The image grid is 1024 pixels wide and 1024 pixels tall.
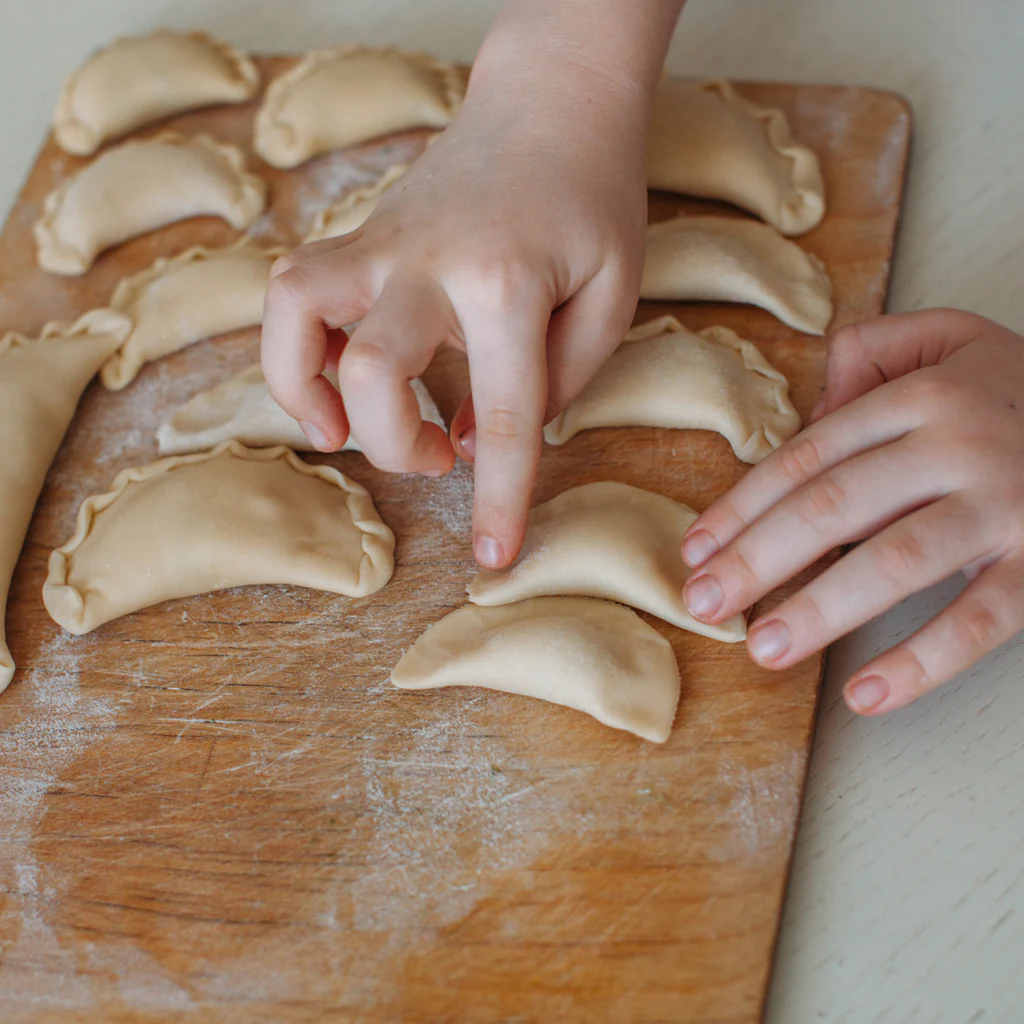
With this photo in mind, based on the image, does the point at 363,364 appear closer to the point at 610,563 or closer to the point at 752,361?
the point at 610,563

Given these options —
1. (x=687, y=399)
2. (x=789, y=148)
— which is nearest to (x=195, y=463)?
(x=687, y=399)

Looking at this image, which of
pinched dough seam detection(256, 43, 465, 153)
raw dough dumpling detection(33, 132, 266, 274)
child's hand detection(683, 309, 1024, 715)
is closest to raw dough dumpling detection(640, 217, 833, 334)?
child's hand detection(683, 309, 1024, 715)

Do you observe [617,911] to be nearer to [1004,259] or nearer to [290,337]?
[290,337]

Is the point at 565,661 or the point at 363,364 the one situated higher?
the point at 363,364

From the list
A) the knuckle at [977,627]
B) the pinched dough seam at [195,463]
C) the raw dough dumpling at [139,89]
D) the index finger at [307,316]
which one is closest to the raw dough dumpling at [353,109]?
the raw dough dumpling at [139,89]

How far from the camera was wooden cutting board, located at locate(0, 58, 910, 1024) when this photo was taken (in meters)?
1.01

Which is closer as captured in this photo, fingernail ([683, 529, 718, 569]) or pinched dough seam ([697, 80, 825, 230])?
fingernail ([683, 529, 718, 569])

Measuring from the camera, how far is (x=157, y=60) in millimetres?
1809

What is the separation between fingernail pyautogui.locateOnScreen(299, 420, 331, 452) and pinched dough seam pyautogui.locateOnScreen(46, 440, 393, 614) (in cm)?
15

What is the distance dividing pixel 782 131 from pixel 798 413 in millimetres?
536

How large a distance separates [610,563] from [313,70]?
110 centimetres

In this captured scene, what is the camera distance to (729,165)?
5.02ft

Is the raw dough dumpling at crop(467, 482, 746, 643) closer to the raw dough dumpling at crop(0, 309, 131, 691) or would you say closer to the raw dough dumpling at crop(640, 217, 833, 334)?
the raw dough dumpling at crop(640, 217, 833, 334)

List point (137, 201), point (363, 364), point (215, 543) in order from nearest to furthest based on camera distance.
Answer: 1. point (363, 364)
2. point (215, 543)
3. point (137, 201)
